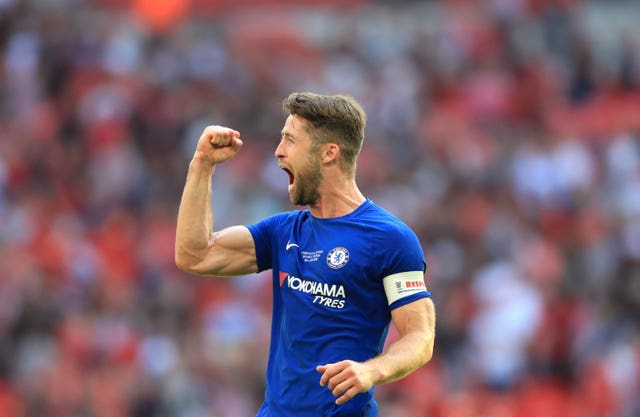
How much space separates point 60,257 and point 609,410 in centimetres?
564

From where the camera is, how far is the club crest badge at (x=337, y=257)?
4.87 metres

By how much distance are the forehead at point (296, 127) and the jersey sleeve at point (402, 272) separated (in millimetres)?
558

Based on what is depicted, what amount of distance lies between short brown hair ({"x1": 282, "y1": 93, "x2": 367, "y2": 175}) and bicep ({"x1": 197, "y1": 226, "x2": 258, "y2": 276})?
1.94 feet

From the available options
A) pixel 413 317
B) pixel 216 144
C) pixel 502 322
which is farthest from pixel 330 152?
pixel 502 322

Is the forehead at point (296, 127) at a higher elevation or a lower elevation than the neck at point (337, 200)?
higher

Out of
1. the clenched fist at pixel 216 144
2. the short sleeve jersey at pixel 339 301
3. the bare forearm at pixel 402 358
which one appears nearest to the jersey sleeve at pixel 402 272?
the short sleeve jersey at pixel 339 301

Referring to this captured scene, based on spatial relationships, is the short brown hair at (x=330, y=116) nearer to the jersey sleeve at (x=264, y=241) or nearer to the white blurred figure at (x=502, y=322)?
the jersey sleeve at (x=264, y=241)

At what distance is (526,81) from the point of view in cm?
1403

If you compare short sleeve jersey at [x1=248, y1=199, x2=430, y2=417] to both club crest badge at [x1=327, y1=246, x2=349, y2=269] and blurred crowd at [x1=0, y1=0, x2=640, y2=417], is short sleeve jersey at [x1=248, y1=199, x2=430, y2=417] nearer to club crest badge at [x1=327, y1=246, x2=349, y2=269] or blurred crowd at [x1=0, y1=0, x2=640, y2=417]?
club crest badge at [x1=327, y1=246, x2=349, y2=269]

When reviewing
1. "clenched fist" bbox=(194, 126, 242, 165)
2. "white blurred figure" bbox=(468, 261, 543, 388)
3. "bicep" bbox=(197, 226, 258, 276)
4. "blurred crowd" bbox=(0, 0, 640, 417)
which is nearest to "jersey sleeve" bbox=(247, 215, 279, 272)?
"bicep" bbox=(197, 226, 258, 276)

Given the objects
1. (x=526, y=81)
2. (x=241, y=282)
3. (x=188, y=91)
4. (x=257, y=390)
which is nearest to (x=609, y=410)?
(x=257, y=390)

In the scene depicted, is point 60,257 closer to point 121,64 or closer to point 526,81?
point 121,64

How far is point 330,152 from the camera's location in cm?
499

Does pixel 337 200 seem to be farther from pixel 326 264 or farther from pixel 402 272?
pixel 402 272
